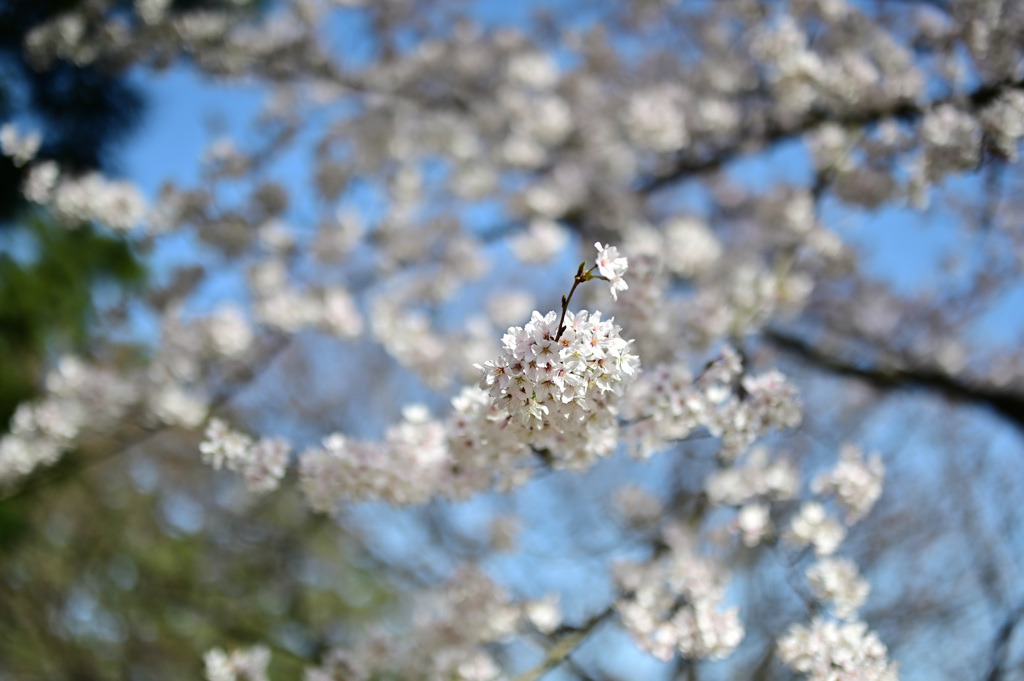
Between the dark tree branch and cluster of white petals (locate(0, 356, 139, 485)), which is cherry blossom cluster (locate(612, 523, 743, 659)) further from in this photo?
cluster of white petals (locate(0, 356, 139, 485))

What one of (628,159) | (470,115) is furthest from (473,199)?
(628,159)

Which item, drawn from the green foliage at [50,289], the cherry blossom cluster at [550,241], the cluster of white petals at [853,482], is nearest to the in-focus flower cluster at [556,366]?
the cherry blossom cluster at [550,241]

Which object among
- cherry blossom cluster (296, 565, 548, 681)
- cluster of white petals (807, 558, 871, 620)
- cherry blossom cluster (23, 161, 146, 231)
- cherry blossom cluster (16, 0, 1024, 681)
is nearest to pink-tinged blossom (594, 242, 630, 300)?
cherry blossom cluster (16, 0, 1024, 681)

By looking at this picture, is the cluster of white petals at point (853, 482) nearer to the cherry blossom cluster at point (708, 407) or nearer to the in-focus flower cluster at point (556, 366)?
the cherry blossom cluster at point (708, 407)

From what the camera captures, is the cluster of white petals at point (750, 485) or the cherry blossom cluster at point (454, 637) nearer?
the cherry blossom cluster at point (454, 637)

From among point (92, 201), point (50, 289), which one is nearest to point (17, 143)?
point (92, 201)
